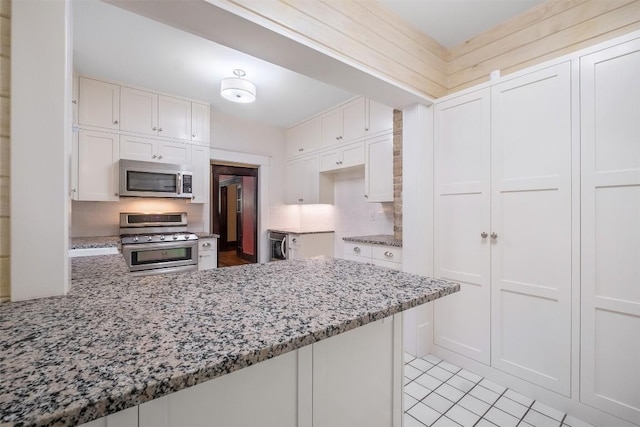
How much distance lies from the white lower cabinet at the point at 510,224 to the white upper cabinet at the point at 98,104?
328cm

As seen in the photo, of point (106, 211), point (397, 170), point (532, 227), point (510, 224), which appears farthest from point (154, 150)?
point (532, 227)

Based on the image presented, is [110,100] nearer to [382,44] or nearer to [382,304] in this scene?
[382,44]

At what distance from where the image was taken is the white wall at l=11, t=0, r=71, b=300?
796mm

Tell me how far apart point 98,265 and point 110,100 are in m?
2.46

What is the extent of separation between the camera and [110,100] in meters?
3.04

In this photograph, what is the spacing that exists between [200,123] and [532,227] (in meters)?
3.62

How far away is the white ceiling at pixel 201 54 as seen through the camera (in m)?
1.89

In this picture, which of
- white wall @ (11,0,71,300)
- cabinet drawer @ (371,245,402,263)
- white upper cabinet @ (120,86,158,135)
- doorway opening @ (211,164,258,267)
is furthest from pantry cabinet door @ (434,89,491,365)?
white upper cabinet @ (120,86,158,135)

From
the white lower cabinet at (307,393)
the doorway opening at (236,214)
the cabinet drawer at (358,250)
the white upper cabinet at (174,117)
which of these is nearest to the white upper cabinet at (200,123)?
the white upper cabinet at (174,117)

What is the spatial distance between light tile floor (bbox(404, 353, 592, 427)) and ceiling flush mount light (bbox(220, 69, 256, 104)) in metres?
2.81

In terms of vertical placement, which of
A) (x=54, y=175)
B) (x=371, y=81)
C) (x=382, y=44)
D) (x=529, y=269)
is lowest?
(x=529, y=269)

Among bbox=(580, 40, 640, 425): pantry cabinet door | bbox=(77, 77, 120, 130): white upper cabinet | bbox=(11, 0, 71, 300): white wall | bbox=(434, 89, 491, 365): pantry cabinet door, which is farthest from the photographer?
bbox=(77, 77, 120, 130): white upper cabinet

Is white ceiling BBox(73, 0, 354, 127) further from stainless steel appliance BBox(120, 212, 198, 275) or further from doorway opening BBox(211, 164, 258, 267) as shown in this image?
stainless steel appliance BBox(120, 212, 198, 275)

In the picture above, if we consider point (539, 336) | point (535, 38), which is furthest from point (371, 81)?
point (539, 336)
